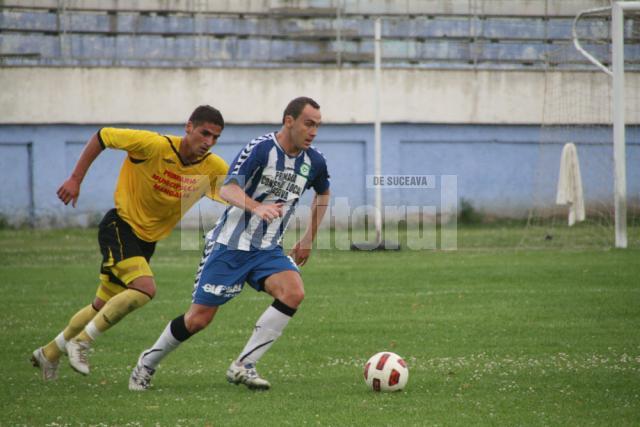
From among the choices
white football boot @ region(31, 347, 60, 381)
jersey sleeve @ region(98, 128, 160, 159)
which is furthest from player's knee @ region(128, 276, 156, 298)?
jersey sleeve @ region(98, 128, 160, 159)

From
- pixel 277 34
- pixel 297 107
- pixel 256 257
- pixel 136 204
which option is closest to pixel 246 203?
pixel 256 257

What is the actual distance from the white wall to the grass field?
9.43 m

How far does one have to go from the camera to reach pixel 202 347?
9.61 meters

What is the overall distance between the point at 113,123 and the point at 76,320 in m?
19.0

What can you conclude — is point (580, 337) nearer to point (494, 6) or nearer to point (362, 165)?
point (362, 165)

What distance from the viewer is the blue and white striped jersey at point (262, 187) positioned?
7508mm

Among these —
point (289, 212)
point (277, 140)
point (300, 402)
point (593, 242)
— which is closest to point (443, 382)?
point (300, 402)

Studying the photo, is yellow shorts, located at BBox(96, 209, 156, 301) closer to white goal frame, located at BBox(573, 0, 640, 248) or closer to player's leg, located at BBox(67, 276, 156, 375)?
player's leg, located at BBox(67, 276, 156, 375)

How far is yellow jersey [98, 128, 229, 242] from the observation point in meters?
8.25

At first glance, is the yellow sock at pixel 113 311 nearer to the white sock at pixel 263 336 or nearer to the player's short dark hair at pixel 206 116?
the white sock at pixel 263 336

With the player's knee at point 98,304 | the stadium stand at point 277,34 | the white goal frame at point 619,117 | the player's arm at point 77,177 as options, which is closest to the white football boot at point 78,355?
the player's knee at point 98,304

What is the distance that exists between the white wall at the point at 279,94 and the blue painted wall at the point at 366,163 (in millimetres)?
376

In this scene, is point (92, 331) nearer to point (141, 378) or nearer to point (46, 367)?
point (46, 367)

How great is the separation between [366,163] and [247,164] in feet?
65.5
